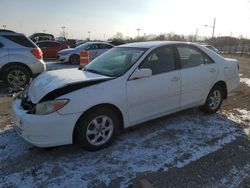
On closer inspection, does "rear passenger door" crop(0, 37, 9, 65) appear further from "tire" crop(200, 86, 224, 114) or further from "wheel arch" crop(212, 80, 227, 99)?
"wheel arch" crop(212, 80, 227, 99)

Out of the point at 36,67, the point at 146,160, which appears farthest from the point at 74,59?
the point at 146,160

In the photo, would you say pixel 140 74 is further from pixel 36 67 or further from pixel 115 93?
pixel 36 67

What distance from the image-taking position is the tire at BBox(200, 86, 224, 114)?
5.93 m

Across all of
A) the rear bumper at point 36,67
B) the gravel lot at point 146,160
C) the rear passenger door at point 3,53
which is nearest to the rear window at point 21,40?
the rear passenger door at point 3,53

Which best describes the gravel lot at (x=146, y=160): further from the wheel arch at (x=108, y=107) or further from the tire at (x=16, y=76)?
the tire at (x=16, y=76)

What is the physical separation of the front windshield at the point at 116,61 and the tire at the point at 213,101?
6.34 ft

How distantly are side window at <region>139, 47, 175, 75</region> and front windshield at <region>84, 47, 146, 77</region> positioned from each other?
18cm

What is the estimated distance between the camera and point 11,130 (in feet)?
16.7

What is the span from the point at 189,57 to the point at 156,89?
1.21m

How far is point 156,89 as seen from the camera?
188 inches

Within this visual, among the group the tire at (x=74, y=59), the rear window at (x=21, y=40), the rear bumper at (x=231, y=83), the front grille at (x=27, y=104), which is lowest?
the tire at (x=74, y=59)

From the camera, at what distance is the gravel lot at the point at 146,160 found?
3.51 m

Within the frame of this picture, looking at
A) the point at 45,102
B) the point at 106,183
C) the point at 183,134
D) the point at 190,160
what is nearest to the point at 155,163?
the point at 190,160

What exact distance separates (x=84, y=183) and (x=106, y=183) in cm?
27
